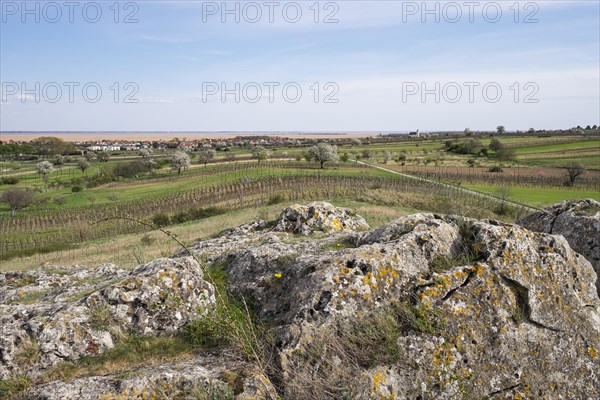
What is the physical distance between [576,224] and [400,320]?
5316mm

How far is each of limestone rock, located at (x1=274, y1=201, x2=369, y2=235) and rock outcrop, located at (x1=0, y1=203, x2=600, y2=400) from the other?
174 inches

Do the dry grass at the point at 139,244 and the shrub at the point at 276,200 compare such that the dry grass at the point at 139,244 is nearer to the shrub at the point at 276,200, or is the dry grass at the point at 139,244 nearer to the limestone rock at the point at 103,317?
the shrub at the point at 276,200

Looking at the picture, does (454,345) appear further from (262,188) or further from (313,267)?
(262,188)

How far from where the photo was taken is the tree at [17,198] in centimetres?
6638

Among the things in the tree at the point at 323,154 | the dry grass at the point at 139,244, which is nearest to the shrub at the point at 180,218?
the dry grass at the point at 139,244

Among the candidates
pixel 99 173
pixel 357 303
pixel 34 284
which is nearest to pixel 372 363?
pixel 357 303

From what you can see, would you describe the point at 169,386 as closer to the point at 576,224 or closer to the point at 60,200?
the point at 576,224

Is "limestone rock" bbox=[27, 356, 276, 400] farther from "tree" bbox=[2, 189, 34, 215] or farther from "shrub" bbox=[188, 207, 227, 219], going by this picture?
"tree" bbox=[2, 189, 34, 215]

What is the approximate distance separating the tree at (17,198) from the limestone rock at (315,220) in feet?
230

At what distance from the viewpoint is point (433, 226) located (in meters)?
6.90

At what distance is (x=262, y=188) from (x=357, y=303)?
57835mm

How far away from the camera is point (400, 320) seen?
212 inches

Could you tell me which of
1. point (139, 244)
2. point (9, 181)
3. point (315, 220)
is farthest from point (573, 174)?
point (9, 181)

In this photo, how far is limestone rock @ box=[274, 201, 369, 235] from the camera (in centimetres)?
1170
